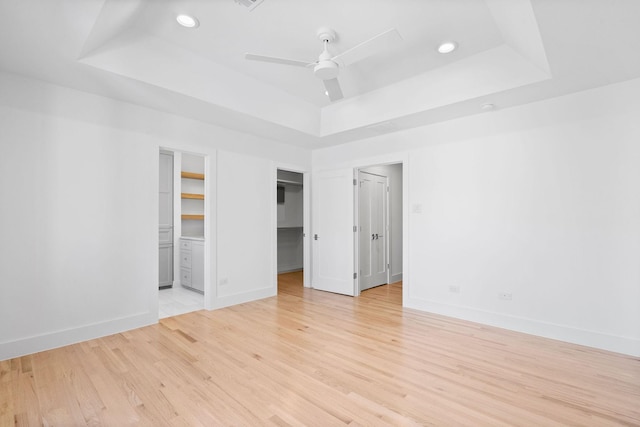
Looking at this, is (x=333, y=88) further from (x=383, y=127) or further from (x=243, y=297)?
(x=243, y=297)

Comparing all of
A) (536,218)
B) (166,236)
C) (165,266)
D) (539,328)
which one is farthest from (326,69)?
(165,266)

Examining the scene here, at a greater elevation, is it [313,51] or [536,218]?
[313,51]

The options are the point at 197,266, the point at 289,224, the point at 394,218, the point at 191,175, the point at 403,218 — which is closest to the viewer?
the point at 403,218

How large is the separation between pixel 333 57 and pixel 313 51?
590 mm

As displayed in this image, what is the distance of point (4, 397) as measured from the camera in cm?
215

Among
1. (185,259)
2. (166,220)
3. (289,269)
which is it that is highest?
(166,220)

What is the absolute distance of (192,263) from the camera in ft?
17.3

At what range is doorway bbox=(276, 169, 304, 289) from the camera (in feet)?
24.2

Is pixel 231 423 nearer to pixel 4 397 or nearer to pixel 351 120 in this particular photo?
pixel 4 397

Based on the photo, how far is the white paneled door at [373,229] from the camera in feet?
17.8

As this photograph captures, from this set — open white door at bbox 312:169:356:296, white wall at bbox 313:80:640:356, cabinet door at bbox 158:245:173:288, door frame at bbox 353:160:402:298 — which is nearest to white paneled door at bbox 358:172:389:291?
door frame at bbox 353:160:402:298

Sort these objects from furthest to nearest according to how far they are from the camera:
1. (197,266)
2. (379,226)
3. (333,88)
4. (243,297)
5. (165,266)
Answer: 1. (379,226)
2. (165,266)
3. (197,266)
4. (243,297)
5. (333,88)

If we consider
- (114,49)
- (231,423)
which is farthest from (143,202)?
(231,423)

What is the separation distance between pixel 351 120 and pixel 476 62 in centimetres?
173
